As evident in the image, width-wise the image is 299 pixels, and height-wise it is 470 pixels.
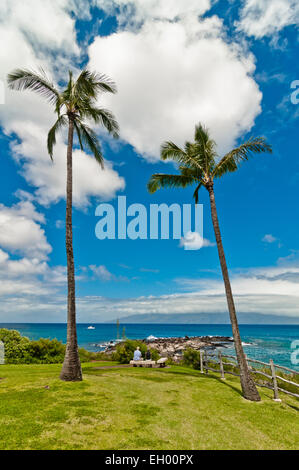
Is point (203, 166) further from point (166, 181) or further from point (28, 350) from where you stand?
point (28, 350)

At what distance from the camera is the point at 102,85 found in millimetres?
11906

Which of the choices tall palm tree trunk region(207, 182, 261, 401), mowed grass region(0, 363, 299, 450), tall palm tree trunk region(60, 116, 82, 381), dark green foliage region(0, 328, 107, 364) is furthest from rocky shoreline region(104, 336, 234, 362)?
tall palm tree trunk region(60, 116, 82, 381)

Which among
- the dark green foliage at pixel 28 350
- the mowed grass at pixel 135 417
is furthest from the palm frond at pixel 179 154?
the dark green foliage at pixel 28 350

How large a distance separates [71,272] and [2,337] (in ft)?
38.3

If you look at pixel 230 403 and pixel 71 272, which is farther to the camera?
pixel 71 272

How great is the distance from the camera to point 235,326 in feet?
32.4

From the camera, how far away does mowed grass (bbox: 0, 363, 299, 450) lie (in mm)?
5184

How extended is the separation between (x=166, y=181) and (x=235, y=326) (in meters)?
7.91

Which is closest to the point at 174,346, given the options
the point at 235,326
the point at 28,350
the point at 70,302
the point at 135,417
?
the point at 28,350

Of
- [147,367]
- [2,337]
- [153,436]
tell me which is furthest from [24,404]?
[2,337]
